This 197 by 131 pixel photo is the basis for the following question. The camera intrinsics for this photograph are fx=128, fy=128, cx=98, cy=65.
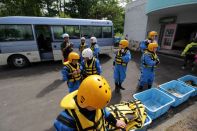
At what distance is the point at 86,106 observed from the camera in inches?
49.1

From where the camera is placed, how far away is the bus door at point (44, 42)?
779 cm

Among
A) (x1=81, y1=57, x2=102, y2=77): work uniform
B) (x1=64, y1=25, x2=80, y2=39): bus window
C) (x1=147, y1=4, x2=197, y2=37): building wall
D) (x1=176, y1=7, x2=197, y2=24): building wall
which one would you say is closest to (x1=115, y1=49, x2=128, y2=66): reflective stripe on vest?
(x1=81, y1=57, x2=102, y2=77): work uniform

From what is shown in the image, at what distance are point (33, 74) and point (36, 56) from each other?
4.54 ft

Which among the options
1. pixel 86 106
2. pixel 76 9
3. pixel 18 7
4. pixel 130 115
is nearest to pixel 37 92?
pixel 130 115

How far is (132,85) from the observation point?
5512 millimetres

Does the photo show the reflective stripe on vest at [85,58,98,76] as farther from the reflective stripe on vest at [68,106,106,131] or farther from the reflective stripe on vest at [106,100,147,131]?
the reflective stripe on vest at [68,106,106,131]

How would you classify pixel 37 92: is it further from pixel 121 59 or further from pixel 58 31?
pixel 58 31

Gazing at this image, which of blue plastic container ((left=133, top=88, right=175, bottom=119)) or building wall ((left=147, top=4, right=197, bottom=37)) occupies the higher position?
building wall ((left=147, top=4, right=197, bottom=37))

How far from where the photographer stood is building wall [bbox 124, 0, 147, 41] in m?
12.7

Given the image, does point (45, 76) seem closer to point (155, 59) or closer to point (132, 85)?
point (132, 85)

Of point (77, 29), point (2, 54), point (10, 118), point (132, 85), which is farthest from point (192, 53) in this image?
point (2, 54)

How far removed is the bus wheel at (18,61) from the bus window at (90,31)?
3915 mm

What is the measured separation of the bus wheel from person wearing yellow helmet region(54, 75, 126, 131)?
727 centimetres

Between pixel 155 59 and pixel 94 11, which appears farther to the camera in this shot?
pixel 94 11
